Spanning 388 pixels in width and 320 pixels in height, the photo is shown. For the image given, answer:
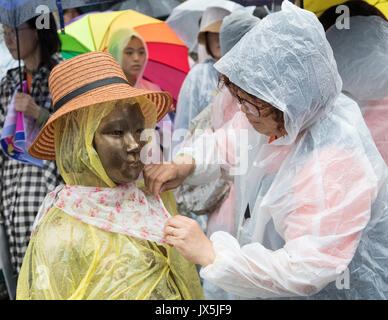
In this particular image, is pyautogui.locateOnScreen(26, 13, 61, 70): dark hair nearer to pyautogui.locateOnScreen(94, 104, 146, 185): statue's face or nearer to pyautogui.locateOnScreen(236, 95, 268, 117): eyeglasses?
pyautogui.locateOnScreen(94, 104, 146, 185): statue's face

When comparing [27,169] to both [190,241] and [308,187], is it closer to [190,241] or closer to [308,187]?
[190,241]

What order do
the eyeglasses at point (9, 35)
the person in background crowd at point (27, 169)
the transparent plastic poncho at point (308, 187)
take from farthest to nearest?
the person in background crowd at point (27, 169), the eyeglasses at point (9, 35), the transparent plastic poncho at point (308, 187)

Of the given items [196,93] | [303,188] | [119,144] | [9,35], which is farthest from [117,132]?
[196,93]

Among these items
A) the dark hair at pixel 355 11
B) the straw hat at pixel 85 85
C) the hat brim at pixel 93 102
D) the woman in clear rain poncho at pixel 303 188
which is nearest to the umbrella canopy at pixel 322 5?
the dark hair at pixel 355 11

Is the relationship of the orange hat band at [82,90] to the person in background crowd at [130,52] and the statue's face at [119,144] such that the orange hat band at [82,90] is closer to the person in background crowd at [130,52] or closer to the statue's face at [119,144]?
the statue's face at [119,144]

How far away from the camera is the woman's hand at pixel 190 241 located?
179cm

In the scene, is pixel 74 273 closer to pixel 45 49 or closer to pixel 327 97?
pixel 327 97

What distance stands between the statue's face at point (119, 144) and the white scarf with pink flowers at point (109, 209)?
0.07 metres

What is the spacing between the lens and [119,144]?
192 centimetres

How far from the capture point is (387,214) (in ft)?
6.23

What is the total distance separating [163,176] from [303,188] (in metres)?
0.56

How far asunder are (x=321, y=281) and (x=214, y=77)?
6.72 ft
